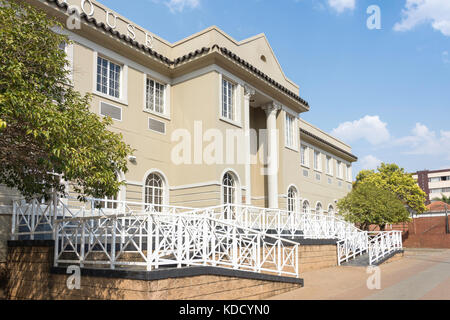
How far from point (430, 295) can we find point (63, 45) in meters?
12.3

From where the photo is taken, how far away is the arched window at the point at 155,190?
14773 millimetres

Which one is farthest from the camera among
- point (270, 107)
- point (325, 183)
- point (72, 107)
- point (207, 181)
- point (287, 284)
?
point (325, 183)

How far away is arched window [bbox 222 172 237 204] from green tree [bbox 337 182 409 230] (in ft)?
29.2

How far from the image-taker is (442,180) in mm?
74438

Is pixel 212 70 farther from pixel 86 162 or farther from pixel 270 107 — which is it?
pixel 86 162

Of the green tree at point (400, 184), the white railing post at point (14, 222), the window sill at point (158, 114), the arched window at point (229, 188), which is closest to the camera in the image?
the white railing post at point (14, 222)

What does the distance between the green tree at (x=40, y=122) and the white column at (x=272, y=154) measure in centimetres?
1195

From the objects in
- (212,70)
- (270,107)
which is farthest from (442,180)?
(212,70)

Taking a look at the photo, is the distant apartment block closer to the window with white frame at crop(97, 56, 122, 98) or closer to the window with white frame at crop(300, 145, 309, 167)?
the window with white frame at crop(300, 145, 309, 167)

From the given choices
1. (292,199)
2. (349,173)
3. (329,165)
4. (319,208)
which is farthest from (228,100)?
(349,173)

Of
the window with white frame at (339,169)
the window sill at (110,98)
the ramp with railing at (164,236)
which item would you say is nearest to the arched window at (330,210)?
the window with white frame at (339,169)

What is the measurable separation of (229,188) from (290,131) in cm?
625

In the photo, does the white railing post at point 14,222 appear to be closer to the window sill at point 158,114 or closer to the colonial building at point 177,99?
the colonial building at point 177,99

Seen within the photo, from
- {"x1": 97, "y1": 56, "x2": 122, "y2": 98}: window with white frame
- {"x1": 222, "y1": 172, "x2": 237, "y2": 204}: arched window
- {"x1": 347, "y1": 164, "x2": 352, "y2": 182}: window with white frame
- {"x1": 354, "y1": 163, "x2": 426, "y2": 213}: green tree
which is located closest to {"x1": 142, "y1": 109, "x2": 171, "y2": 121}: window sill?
{"x1": 97, "y1": 56, "x2": 122, "y2": 98}: window with white frame
